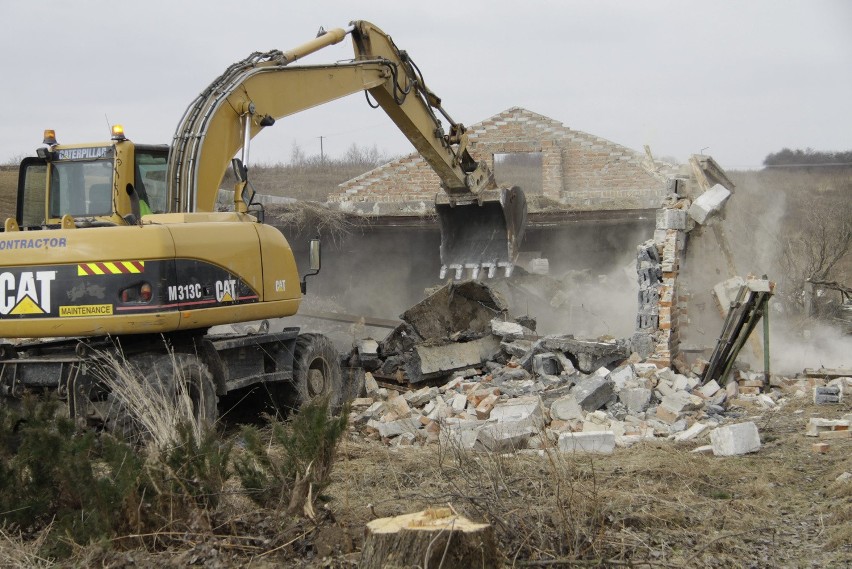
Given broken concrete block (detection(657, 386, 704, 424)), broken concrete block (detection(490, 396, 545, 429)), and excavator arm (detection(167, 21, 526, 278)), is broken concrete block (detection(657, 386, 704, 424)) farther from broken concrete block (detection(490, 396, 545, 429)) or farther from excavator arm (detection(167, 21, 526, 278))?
excavator arm (detection(167, 21, 526, 278))

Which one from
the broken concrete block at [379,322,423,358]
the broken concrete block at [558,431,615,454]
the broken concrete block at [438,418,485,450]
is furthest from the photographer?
the broken concrete block at [379,322,423,358]

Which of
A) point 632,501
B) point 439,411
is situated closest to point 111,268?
point 439,411

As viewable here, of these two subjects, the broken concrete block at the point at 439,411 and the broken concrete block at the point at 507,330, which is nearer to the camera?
the broken concrete block at the point at 439,411

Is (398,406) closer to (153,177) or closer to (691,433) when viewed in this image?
(691,433)

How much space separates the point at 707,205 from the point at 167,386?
784 cm

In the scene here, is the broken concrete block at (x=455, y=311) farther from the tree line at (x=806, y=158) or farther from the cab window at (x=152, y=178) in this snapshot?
the tree line at (x=806, y=158)

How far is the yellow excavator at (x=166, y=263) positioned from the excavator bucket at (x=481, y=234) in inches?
216

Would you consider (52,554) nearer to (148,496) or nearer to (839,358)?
(148,496)

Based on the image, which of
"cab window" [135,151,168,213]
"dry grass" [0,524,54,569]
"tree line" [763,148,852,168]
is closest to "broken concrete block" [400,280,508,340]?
"cab window" [135,151,168,213]

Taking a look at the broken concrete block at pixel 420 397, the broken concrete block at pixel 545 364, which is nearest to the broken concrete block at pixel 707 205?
the broken concrete block at pixel 545 364

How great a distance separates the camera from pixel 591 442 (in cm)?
761

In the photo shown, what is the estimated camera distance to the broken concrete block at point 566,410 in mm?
9179

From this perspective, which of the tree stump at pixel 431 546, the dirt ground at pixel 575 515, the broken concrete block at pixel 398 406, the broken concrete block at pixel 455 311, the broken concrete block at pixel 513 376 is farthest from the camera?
the broken concrete block at pixel 455 311

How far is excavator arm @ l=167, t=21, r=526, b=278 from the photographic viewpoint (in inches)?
326
